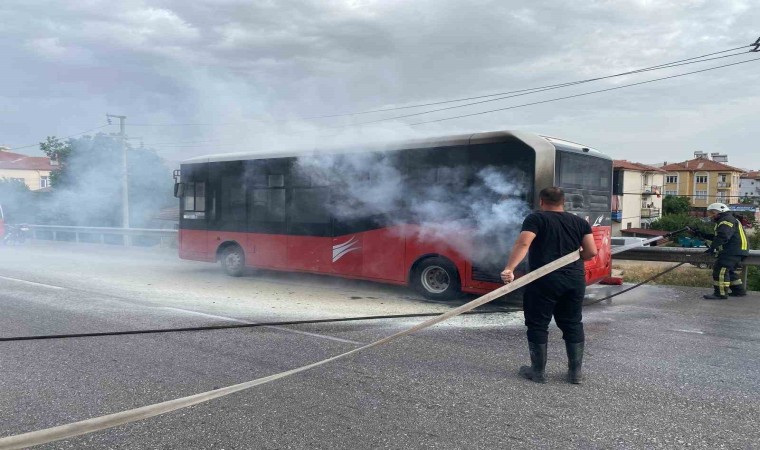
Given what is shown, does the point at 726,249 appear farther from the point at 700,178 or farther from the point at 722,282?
the point at 700,178

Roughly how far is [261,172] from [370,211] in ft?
8.94

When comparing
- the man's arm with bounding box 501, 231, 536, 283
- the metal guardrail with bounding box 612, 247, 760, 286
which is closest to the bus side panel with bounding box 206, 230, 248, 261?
the metal guardrail with bounding box 612, 247, 760, 286

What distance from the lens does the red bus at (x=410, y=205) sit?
24.7 feet

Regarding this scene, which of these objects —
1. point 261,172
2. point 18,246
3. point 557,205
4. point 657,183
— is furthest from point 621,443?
point 657,183

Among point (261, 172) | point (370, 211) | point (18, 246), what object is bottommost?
point (18, 246)

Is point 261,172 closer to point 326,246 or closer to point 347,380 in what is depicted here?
point 326,246

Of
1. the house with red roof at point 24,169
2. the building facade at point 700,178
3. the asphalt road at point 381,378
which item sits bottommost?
the asphalt road at point 381,378

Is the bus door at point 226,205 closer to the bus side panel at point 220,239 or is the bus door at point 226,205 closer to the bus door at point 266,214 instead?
the bus side panel at point 220,239

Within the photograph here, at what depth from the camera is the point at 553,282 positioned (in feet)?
14.2

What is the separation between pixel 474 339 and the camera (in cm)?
587

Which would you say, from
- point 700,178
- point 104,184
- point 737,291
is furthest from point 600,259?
point 700,178

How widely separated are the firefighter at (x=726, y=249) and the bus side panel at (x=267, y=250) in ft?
23.8

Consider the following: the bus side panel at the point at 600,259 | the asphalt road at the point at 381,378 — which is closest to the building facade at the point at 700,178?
the bus side panel at the point at 600,259

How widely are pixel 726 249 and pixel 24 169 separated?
4057 cm
